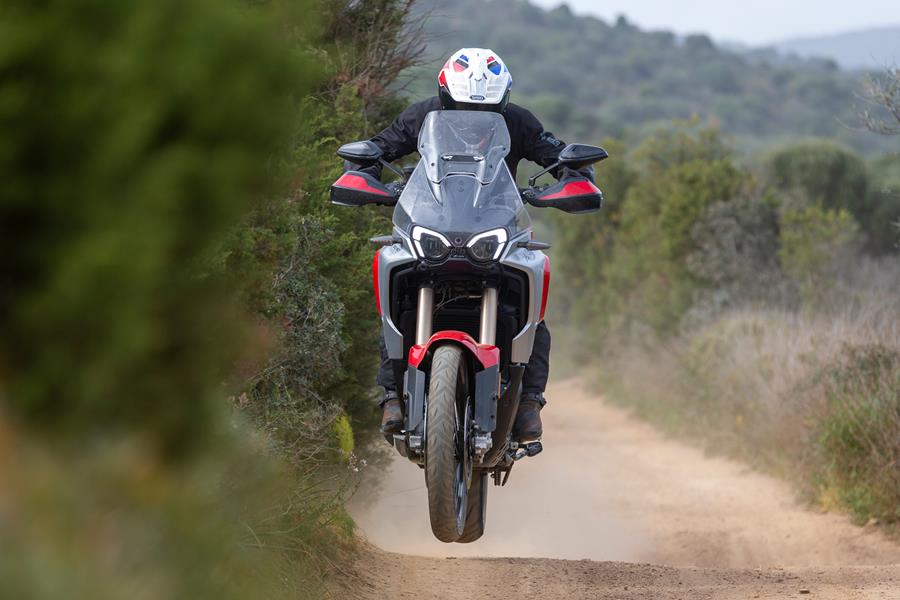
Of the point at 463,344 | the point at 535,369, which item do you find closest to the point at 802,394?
the point at 535,369

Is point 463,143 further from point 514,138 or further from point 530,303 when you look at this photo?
point 530,303

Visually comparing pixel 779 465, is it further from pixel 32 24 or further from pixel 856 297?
pixel 32 24

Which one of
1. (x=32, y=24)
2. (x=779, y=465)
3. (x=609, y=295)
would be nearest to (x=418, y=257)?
(x=32, y=24)

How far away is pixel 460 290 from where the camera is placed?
679cm

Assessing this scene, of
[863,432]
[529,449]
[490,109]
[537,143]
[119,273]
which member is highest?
[119,273]

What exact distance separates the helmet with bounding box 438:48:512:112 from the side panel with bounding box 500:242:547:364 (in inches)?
33.2

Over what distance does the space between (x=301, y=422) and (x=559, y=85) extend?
94.8 meters

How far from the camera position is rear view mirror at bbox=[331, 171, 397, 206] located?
22.5ft

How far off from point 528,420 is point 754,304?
16.7 metres

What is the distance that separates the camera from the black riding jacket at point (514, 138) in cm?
744

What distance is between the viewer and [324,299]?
7.21 m

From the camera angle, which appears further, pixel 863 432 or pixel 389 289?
pixel 863 432

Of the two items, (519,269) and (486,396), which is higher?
(519,269)

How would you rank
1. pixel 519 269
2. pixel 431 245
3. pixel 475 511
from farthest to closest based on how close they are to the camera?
pixel 475 511
pixel 519 269
pixel 431 245
